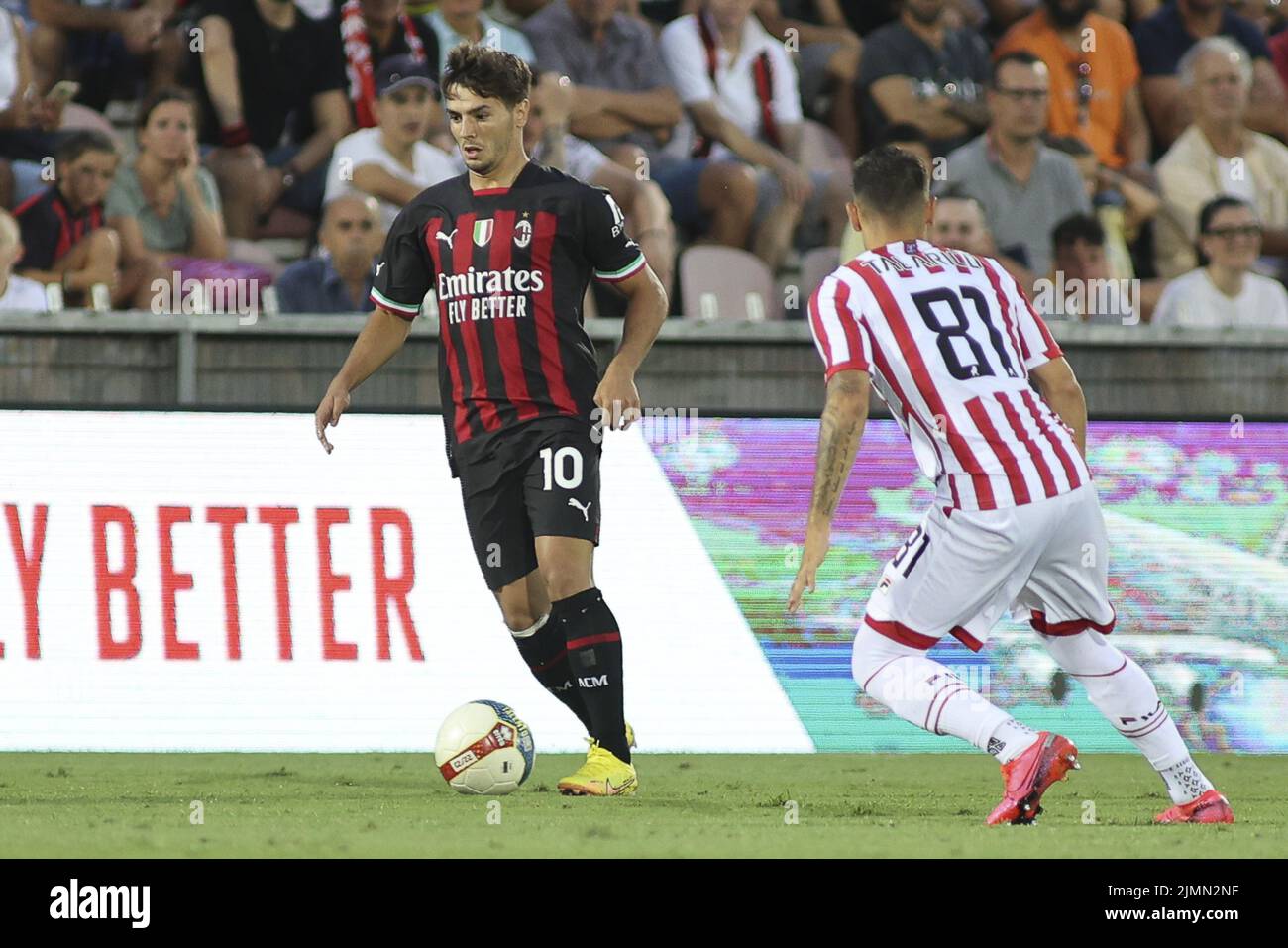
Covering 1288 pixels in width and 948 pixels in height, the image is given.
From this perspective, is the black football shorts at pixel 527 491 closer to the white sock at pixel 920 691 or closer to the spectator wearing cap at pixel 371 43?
the white sock at pixel 920 691

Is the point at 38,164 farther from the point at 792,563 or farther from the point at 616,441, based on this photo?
the point at 792,563

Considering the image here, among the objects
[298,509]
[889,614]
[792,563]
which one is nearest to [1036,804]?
[889,614]

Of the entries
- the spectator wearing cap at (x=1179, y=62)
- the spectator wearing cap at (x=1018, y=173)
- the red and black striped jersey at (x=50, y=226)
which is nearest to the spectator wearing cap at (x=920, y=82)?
the spectator wearing cap at (x=1018, y=173)

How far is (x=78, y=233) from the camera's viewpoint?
9.34 meters

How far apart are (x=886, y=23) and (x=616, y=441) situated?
4.98 m

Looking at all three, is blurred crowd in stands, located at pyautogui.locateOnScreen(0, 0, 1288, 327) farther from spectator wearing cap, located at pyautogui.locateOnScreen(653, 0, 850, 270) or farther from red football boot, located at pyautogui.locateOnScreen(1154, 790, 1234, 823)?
red football boot, located at pyautogui.locateOnScreen(1154, 790, 1234, 823)

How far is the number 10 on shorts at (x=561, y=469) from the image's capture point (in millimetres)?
5809

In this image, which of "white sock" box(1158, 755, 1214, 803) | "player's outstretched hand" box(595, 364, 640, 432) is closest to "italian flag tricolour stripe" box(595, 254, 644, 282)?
"player's outstretched hand" box(595, 364, 640, 432)

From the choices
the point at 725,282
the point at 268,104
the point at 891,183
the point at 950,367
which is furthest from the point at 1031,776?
the point at 268,104

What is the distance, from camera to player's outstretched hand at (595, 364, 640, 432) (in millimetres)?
→ 5730

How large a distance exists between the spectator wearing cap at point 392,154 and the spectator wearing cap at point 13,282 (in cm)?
152

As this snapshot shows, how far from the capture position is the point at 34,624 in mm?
7250

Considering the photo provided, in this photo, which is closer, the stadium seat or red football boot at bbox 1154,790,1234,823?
red football boot at bbox 1154,790,1234,823

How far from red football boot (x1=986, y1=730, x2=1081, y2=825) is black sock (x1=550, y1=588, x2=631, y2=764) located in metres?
1.28
